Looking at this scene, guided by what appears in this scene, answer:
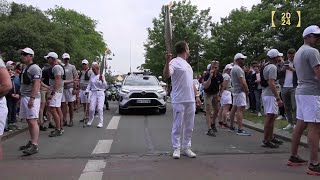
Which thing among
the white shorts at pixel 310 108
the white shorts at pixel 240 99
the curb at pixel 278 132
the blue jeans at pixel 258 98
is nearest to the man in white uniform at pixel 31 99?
the white shorts at pixel 310 108

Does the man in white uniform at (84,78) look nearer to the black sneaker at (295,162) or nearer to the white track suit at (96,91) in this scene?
the white track suit at (96,91)

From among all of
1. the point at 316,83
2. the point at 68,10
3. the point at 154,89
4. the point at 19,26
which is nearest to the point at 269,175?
the point at 316,83

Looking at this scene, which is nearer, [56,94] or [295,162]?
[295,162]

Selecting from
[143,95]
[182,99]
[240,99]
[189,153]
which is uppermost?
[182,99]

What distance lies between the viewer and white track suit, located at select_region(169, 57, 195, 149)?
8602 mm

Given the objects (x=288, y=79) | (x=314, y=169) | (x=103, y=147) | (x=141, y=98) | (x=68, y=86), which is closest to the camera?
(x=314, y=169)

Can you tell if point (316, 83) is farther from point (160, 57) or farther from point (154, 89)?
point (160, 57)

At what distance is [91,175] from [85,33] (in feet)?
277

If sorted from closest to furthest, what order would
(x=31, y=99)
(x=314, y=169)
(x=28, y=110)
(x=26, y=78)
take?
1. (x=314, y=169)
2. (x=31, y=99)
3. (x=28, y=110)
4. (x=26, y=78)

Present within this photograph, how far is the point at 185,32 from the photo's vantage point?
5550 cm

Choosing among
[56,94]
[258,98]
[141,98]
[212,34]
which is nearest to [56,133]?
[56,94]

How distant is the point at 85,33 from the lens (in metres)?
89.7

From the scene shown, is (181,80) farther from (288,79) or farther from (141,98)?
(141,98)

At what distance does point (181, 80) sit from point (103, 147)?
Answer: 2388 mm
